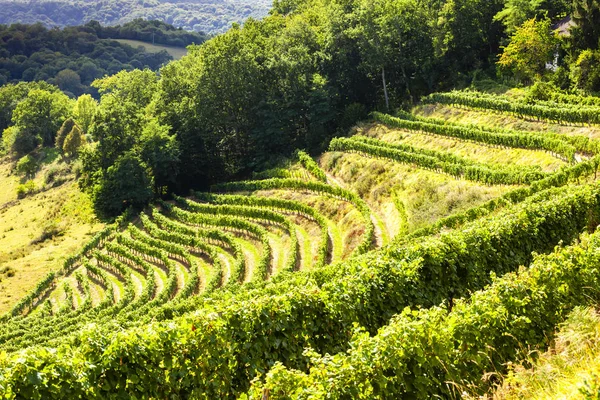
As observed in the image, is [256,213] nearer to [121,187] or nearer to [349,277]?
[121,187]

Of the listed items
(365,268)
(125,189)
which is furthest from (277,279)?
(125,189)

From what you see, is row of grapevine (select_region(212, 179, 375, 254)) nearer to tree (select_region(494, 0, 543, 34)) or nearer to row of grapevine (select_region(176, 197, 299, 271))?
row of grapevine (select_region(176, 197, 299, 271))

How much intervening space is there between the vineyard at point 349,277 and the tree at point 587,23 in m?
11.4

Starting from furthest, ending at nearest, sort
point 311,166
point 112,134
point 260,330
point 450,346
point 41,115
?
point 41,115
point 112,134
point 311,166
point 260,330
point 450,346

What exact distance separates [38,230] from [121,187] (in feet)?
52.6

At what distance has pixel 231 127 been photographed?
263 ft

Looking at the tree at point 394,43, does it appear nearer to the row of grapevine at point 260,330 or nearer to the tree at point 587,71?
the tree at point 587,71

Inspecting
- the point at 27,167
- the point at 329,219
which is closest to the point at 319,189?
the point at 329,219

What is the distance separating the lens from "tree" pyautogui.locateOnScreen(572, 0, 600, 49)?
6025cm

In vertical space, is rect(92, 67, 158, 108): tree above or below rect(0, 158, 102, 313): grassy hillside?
above

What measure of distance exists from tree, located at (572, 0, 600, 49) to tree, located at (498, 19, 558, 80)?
308cm

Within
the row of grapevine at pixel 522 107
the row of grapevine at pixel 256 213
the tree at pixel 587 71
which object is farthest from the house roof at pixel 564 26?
the row of grapevine at pixel 256 213

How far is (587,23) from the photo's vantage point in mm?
60969

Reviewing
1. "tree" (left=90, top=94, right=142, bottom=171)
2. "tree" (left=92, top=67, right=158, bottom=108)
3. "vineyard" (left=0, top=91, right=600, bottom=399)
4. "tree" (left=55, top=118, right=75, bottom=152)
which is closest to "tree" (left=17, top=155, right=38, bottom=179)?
"tree" (left=55, top=118, right=75, bottom=152)
